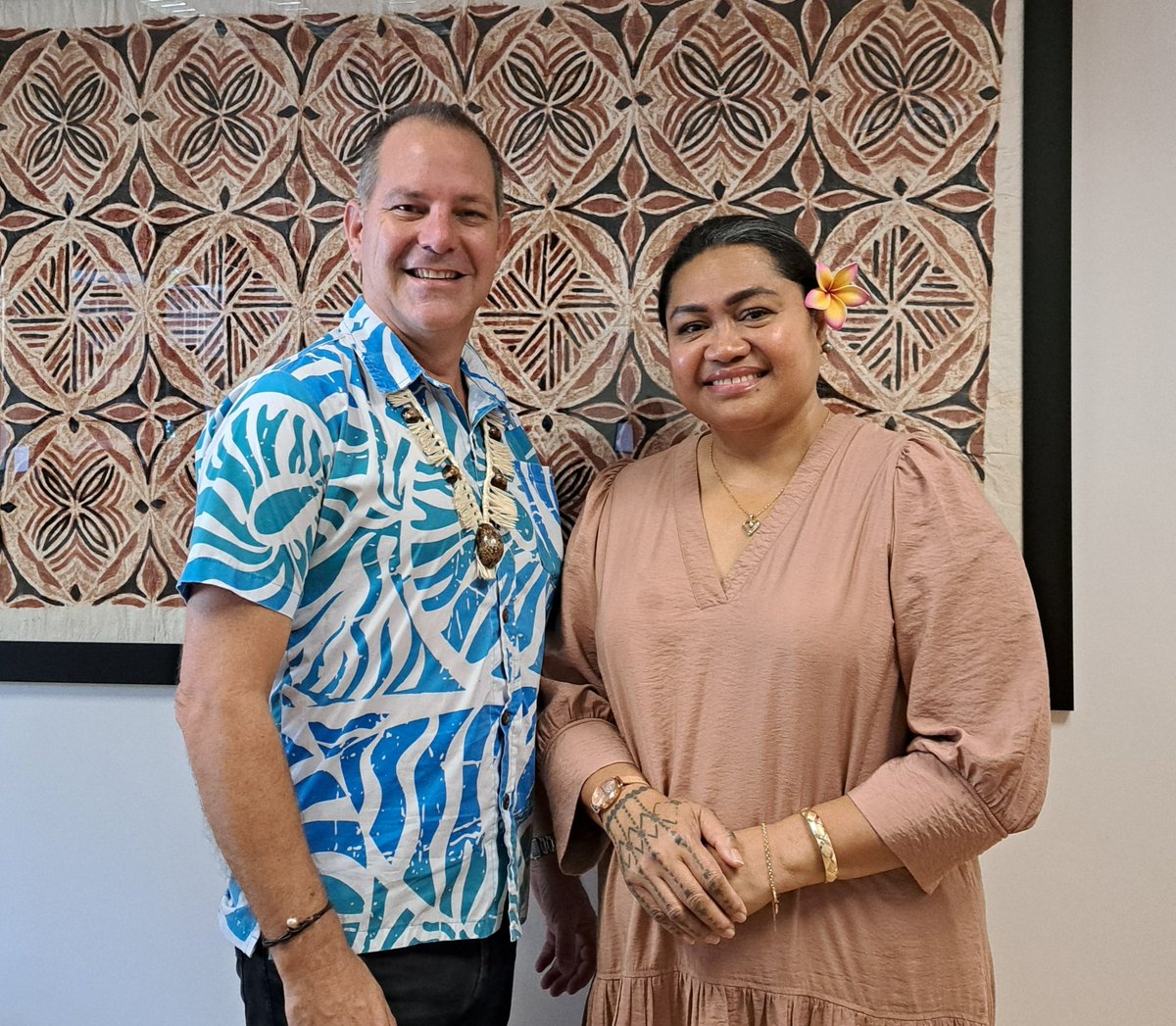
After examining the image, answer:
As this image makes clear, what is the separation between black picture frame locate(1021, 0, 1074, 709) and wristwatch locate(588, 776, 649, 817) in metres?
0.74

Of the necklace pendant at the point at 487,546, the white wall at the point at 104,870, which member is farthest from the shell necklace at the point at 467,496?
the white wall at the point at 104,870

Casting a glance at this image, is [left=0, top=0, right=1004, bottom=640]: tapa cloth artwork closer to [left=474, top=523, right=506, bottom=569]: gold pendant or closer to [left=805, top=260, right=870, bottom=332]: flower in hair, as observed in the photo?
[left=805, top=260, right=870, bottom=332]: flower in hair

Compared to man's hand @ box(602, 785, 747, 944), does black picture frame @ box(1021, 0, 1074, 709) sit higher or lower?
higher

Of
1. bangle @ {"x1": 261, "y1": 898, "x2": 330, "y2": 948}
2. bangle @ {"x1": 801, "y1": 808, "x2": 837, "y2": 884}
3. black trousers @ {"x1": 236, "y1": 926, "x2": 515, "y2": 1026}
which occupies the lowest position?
black trousers @ {"x1": 236, "y1": 926, "x2": 515, "y2": 1026}

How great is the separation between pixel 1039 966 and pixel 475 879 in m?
0.99

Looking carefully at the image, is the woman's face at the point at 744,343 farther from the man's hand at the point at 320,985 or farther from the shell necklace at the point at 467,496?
the man's hand at the point at 320,985

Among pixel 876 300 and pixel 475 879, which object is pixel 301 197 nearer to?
pixel 876 300

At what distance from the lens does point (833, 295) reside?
1.24 metres

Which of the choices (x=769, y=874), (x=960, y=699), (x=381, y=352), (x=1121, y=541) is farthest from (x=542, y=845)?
(x=1121, y=541)

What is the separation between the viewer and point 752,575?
1163mm

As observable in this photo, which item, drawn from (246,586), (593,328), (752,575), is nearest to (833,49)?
(593,328)

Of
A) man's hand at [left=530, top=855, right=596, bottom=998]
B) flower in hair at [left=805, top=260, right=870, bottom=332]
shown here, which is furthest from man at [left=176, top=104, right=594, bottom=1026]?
flower in hair at [left=805, top=260, right=870, bottom=332]

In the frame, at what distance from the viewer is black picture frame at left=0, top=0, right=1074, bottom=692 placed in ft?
4.72

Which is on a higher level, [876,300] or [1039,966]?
[876,300]
